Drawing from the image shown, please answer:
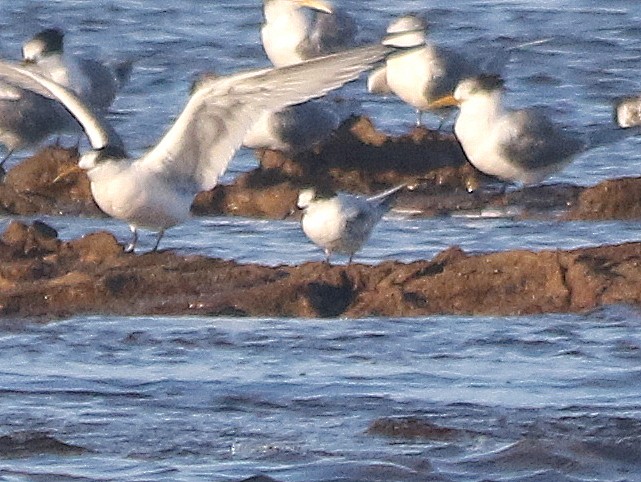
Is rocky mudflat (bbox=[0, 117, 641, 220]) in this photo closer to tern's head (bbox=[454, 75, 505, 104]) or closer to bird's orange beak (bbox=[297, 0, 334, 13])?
tern's head (bbox=[454, 75, 505, 104])

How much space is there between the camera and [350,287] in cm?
799

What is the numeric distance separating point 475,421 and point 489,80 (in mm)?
5087

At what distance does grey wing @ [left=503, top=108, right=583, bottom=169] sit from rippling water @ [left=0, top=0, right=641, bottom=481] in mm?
808

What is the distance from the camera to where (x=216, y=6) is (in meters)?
16.5

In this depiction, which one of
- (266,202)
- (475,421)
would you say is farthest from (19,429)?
(266,202)

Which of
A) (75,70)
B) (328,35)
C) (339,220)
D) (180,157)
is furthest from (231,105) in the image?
(328,35)

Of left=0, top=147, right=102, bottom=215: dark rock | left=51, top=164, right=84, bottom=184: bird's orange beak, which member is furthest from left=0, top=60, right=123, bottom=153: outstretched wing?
left=0, top=147, right=102, bottom=215: dark rock

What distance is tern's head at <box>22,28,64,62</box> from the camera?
505 inches

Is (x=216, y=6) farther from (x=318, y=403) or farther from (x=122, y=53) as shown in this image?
(x=318, y=403)

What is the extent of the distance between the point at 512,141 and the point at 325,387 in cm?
412

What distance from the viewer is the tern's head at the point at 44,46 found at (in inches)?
505

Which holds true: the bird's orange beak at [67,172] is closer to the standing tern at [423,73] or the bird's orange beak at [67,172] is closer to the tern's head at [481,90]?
the tern's head at [481,90]

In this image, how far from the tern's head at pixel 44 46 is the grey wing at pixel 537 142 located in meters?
3.35

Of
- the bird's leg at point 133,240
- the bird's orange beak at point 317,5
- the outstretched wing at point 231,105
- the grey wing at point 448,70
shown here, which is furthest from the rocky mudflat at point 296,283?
the bird's orange beak at point 317,5
